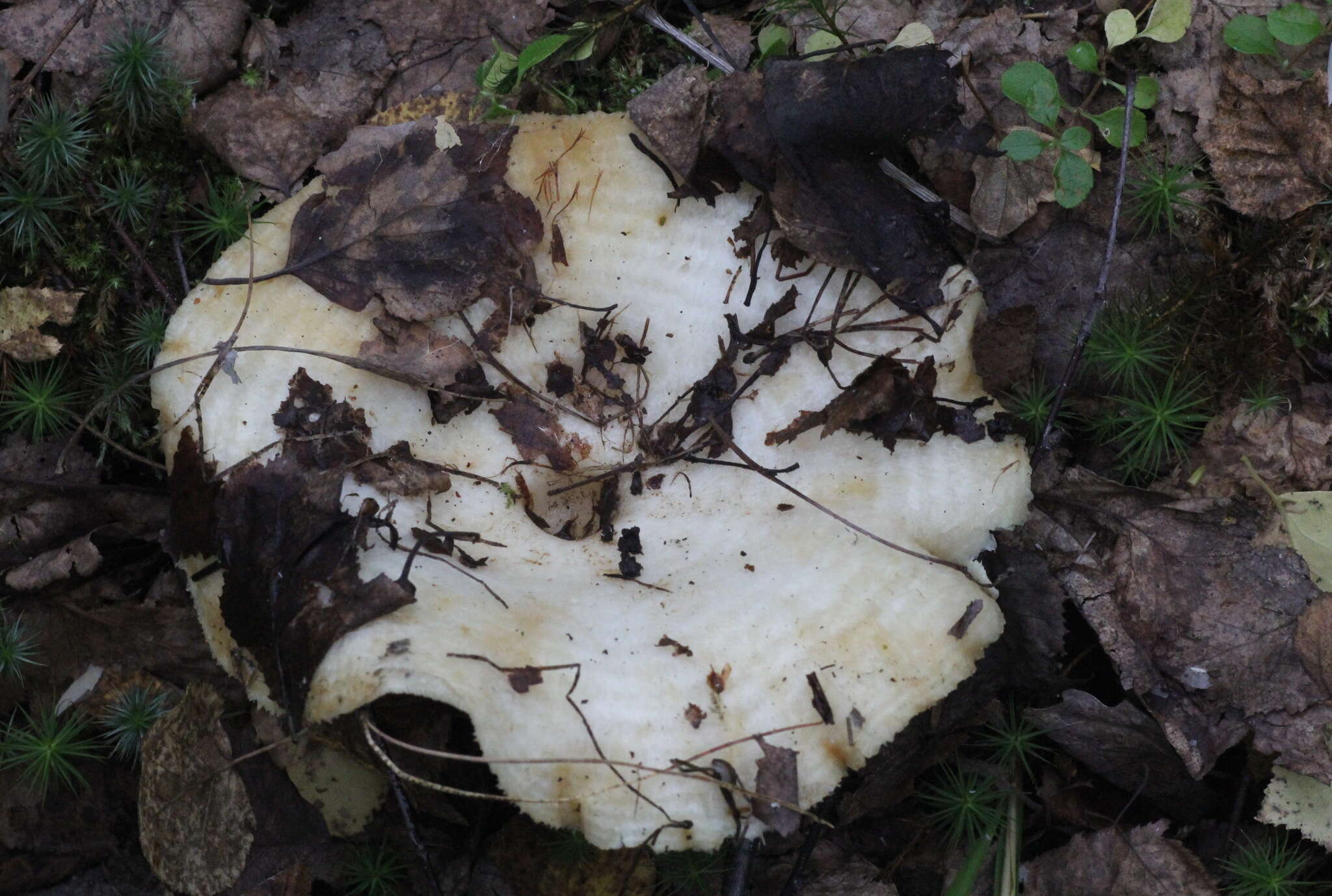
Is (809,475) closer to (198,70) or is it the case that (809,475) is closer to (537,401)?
(537,401)

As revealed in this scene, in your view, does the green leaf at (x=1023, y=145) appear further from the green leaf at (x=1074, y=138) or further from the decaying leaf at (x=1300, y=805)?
the decaying leaf at (x=1300, y=805)

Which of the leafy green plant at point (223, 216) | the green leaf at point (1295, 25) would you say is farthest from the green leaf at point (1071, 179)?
the leafy green plant at point (223, 216)

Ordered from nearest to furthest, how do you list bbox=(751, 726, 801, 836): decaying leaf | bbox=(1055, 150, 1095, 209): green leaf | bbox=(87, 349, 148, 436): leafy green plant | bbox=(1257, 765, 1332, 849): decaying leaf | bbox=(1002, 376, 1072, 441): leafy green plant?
bbox=(751, 726, 801, 836): decaying leaf, bbox=(1257, 765, 1332, 849): decaying leaf, bbox=(1055, 150, 1095, 209): green leaf, bbox=(1002, 376, 1072, 441): leafy green plant, bbox=(87, 349, 148, 436): leafy green plant

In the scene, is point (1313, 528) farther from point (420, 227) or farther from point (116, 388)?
point (116, 388)

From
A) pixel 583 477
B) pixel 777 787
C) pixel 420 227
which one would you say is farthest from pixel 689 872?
pixel 420 227

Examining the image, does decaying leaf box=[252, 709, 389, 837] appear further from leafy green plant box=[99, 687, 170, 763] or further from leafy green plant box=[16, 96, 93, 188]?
leafy green plant box=[16, 96, 93, 188]

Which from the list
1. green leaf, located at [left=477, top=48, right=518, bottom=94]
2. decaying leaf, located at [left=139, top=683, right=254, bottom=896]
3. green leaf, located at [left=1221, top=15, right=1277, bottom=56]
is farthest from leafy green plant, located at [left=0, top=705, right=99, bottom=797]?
green leaf, located at [left=1221, top=15, right=1277, bottom=56]
